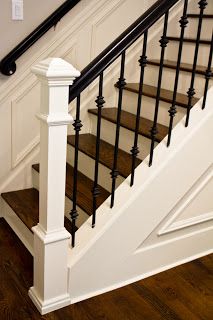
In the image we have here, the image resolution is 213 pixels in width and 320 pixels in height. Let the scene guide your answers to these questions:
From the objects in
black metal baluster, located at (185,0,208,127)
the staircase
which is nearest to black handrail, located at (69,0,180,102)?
black metal baluster, located at (185,0,208,127)

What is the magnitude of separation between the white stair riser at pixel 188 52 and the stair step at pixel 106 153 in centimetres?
92

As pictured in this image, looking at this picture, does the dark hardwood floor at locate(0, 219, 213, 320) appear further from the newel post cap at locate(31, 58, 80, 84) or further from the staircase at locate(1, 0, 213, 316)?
the newel post cap at locate(31, 58, 80, 84)

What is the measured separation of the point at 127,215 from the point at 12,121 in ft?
3.85

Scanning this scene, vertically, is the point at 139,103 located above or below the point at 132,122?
above

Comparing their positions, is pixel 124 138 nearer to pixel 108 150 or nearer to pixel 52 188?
pixel 108 150

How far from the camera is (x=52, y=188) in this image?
6.10ft

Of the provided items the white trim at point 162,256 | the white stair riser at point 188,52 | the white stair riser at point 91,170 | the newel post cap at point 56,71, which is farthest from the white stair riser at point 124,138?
the newel post cap at point 56,71

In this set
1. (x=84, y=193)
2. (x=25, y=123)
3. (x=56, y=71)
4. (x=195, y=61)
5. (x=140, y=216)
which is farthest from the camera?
(x=25, y=123)

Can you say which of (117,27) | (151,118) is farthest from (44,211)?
(117,27)

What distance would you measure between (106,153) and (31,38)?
92 centimetres

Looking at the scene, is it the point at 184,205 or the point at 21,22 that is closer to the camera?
the point at 184,205

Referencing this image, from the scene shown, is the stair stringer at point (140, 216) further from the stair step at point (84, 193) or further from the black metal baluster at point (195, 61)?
the stair step at point (84, 193)

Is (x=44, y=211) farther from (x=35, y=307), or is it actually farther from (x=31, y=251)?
(x=31, y=251)

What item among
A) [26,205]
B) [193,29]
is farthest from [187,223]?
[193,29]
